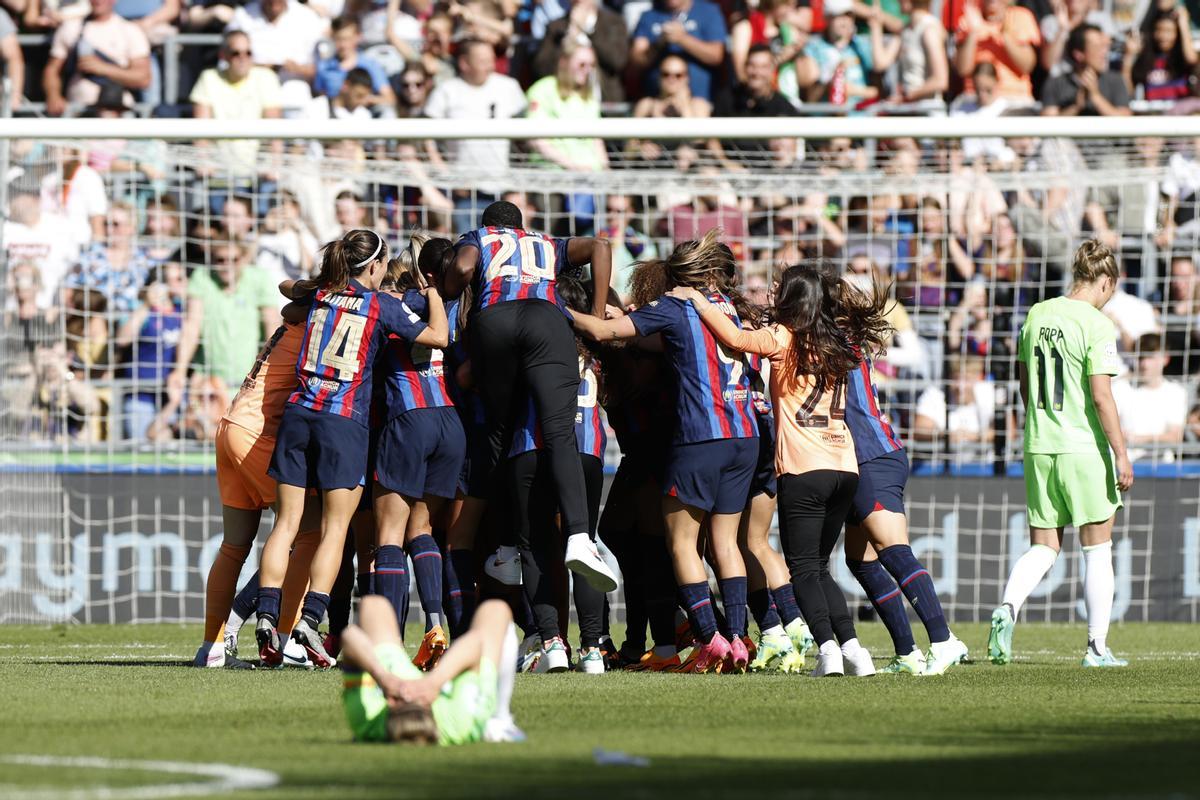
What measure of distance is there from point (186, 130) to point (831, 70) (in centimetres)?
815

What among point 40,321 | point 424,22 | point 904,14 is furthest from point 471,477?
point 904,14

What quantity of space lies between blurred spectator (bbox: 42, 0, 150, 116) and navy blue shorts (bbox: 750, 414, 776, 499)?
31.4 feet

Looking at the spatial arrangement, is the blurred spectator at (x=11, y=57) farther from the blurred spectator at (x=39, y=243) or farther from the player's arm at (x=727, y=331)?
the player's arm at (x=727, y=331)

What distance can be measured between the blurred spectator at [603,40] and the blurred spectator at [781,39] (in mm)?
1094

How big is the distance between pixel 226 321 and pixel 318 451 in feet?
18.8

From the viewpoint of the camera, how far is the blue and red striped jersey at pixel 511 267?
344 inches

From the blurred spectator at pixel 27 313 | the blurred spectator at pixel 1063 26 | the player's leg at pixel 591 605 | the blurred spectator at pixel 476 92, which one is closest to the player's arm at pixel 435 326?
the player's leg at pixel 591 605

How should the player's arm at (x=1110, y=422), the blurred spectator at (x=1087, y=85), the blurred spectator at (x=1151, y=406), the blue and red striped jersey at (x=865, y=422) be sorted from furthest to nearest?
1. the blurred spectator at (x=1087, y=85)
2. the blurred spectator at (x=1151, y=406)
3. the player's arm at (x=1110, y=422)
4. the blue and red striped jersey at (x=865, y=422)

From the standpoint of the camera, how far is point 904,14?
18.2m

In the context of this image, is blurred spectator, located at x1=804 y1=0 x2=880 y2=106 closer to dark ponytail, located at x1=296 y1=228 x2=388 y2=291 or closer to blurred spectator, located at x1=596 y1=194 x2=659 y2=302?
blurred spectator, located at x1=596 y1=194 x2=659 y2=302

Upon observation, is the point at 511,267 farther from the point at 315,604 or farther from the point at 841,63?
the point at 841,63

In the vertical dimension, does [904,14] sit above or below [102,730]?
above

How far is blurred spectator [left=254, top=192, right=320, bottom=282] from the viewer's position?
14.7m

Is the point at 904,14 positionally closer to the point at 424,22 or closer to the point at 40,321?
the point at 424,22
